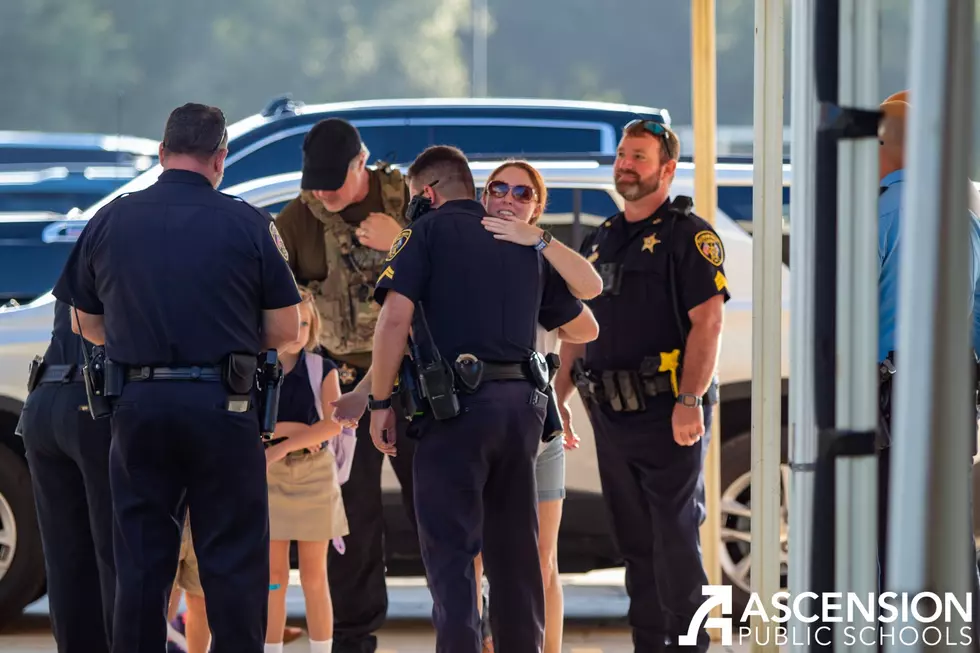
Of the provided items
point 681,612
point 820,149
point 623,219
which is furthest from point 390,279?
point 820,149

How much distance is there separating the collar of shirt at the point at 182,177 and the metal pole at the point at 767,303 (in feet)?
5.13

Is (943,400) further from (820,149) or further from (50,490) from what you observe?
(50,490)

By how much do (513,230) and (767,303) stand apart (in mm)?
779

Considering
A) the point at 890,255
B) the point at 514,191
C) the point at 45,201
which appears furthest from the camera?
the point at 45,201

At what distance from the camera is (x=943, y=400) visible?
253cm

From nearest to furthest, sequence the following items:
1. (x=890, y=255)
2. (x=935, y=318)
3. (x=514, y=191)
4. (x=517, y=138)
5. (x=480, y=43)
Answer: (x=935, y=318) → (x=890, y=255) → (x=514, y=191) → (x=517, y=138) → (x=480, y=43)

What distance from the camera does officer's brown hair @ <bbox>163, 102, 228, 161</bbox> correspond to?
460cm

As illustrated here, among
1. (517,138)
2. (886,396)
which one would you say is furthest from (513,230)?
(517,138)

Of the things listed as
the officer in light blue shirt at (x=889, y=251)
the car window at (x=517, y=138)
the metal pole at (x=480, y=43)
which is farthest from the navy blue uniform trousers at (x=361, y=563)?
the metal pole at (x=480, y=43)

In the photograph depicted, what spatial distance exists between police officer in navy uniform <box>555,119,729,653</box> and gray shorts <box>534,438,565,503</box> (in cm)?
37

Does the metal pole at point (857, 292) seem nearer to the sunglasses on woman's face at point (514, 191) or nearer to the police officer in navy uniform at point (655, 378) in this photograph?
the sunglasses on woman's face at point (514, 191)

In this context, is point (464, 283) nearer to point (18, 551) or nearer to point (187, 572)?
point (187, 572)

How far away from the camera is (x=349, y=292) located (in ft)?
19.3

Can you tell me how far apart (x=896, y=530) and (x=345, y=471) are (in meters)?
3.44
